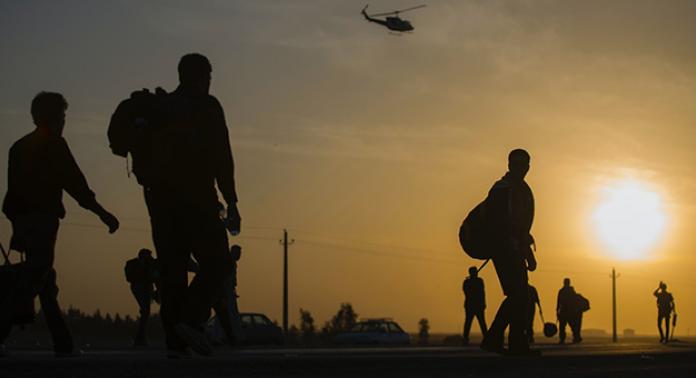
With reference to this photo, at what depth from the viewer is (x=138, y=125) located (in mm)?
8102

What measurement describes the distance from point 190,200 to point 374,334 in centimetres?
4638

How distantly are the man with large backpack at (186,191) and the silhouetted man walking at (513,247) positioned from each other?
146 inches

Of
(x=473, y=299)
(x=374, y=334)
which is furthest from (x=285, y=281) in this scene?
(x=473, y=299)

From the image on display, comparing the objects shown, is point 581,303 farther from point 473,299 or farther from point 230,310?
point 230,310

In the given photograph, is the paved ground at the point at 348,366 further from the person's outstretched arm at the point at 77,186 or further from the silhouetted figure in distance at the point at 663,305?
the silhouetted figure in distance at the point at 663,305

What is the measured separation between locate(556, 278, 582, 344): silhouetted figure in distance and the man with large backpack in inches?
1046

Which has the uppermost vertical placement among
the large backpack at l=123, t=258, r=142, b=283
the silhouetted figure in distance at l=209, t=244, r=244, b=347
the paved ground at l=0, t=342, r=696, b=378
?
the large backpack at l=123, t=258, r=142, b=283

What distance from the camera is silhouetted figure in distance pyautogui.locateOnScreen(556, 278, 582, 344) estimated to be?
112 ft

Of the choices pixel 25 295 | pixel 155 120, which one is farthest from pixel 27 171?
pixel 155 120

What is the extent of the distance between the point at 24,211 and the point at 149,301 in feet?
45.7

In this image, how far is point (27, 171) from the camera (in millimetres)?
9289

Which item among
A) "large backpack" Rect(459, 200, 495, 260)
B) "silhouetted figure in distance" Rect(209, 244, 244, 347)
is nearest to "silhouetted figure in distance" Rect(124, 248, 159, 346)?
"silhouetted figure in distance" Rect(209, 244, 244, 347)

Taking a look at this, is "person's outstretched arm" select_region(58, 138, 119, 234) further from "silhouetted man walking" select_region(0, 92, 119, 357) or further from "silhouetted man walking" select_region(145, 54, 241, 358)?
"silhouetted man walking" select_region(145, 54, 241, 358)

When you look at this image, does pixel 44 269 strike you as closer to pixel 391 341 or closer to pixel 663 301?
pixel 663 301
